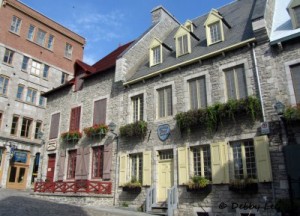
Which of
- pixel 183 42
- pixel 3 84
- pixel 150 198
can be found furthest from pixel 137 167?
pixel 3 84

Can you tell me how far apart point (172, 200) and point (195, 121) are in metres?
3.15

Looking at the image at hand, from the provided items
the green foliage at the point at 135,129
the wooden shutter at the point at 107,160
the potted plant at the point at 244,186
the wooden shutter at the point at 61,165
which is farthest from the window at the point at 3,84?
the potted plant at the point at 244,186

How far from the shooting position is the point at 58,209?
32.3 feet

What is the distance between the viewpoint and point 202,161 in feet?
38.5

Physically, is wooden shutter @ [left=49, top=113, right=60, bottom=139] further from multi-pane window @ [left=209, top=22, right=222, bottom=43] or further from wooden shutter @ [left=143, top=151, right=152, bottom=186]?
multi-pane window @ [left=209, top=22, right=222, bottom=43]

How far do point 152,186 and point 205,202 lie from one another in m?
2.57

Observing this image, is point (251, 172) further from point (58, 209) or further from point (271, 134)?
point (58, 209)

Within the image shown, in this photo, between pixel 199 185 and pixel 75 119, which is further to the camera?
pixel 75 119

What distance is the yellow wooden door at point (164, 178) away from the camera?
12.6 meters

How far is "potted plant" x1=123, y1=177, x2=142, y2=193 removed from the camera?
1319 centimetres

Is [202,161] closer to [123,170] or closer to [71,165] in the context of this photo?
[123,170]

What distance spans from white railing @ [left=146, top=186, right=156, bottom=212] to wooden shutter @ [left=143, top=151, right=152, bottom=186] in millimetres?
403

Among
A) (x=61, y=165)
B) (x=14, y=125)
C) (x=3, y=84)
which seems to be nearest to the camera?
(x=61, y=165)

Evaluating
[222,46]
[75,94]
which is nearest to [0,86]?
[75,94]
